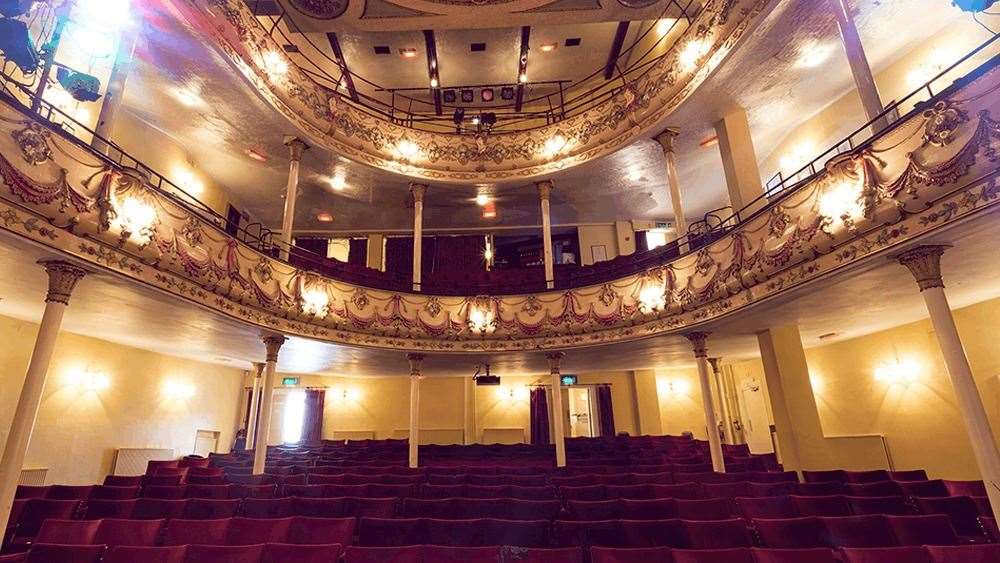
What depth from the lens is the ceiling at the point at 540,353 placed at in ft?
20.0

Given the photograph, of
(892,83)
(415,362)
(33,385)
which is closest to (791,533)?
(415,362)

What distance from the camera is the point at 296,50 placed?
12.3m

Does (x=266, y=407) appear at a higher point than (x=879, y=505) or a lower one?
higher

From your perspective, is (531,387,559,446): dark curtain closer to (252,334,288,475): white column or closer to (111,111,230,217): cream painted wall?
(252,334,288,475): white column

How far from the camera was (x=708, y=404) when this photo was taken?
9250 millimetres

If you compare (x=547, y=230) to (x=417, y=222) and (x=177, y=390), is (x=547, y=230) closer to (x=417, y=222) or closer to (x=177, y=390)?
(x=417, y=222)

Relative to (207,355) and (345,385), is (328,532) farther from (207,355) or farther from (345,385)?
(345,385)

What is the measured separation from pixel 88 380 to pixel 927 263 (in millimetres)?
15792

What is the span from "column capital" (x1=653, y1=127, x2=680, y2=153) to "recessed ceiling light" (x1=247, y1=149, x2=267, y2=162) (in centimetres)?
988

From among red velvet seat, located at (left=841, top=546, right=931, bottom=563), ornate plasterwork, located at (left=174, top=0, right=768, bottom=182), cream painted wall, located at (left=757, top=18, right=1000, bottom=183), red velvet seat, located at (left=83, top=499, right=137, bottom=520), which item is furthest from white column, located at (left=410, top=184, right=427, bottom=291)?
red velvet seat, located at (left=841, top=546, right=931, bottom=563)

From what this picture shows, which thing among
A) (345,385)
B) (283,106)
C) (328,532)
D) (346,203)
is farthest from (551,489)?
(345,385)

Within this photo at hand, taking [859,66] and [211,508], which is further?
[859,66]

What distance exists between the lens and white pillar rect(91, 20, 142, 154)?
6.97 meters

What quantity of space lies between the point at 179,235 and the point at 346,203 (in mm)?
7636
